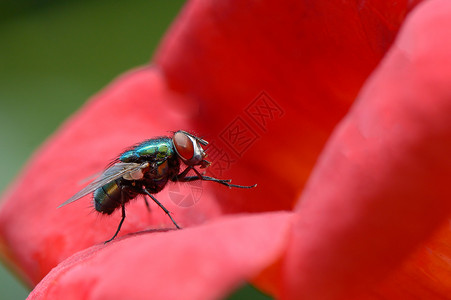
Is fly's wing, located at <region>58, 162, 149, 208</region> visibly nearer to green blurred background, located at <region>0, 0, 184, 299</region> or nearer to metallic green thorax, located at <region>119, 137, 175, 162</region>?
metallic green thorax, located at <region>119, 137, 175, 162</region>

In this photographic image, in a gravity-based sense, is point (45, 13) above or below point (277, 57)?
above

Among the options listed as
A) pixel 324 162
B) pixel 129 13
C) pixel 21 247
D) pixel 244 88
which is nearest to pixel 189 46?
pixel 244 88

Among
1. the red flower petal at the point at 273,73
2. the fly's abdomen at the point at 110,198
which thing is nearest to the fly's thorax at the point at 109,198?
the fly's abdomen at the point at 110,198

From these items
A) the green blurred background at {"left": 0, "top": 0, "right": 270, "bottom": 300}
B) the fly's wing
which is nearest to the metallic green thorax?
the fly's wing

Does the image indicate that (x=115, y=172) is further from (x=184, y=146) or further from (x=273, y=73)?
(x=273, y=73)

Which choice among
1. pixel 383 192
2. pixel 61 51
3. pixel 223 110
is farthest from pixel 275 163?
pixel 61 51

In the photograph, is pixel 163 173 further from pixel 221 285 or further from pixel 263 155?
pixel 221 285

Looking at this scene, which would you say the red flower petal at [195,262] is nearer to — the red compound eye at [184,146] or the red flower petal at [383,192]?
the red flower petal at [383,192]
